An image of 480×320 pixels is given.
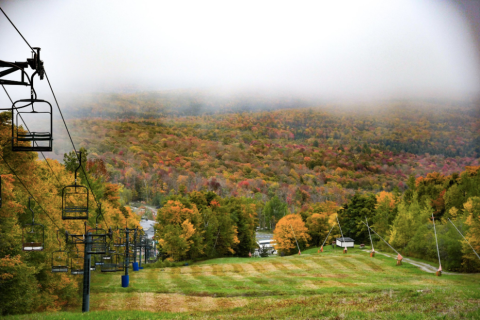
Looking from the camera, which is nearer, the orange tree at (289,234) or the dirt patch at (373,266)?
the dirt patch at (373,266)

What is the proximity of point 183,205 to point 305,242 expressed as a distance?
32.4 m

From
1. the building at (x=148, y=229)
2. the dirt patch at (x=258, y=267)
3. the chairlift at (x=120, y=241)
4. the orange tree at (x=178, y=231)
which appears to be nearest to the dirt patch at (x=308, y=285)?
the dirt patch at (x=258, y=267)

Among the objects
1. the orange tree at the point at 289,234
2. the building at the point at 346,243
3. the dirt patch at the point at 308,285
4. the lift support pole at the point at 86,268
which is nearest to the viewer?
the lift support pole at the point at 86,268

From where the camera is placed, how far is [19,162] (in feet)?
95.5

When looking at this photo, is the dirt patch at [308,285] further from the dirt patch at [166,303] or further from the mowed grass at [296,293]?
the dirt patch at [166,303]

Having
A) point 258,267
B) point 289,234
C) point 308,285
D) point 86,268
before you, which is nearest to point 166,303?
point 86,268

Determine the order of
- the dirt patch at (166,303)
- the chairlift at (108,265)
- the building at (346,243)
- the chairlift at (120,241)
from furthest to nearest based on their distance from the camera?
1. the building at (346,243)
2. the chairlift at (120,241)
3. the dirt patch at (166,303)
4. the chairlift at (108,265)

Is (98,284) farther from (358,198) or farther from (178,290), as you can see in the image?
(358,198)

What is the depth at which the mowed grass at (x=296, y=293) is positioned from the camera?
67.1 ft

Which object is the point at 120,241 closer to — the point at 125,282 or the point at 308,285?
the point at 125,282

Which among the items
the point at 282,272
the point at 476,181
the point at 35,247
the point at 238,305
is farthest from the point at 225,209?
the point at 35,247

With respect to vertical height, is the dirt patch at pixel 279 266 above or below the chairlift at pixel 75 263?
below

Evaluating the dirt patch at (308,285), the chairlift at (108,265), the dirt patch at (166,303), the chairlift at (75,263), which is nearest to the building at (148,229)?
the chairlift at (75,263)

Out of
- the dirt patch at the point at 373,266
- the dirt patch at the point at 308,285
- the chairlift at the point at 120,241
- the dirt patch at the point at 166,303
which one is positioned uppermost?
the chairlift at the point at 120,241
